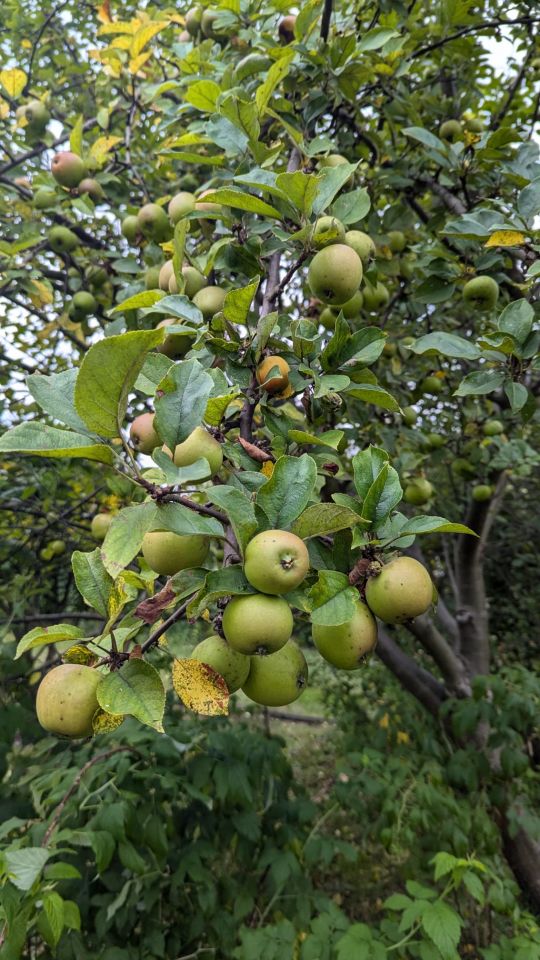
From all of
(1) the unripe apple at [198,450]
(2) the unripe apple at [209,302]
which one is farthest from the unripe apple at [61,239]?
Answer: (1) the unripe apple at [198,450]

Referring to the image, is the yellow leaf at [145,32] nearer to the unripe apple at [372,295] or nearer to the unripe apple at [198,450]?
the unripe apple at [372,295]

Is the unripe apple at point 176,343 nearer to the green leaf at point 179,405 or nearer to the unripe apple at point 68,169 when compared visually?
the green leaf at point 179,405

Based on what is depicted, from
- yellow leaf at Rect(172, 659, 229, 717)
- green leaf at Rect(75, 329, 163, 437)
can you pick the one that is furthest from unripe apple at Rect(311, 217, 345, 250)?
yellow leaf at Rect(172, 659, 229, 717)

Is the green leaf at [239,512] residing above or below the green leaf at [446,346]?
below

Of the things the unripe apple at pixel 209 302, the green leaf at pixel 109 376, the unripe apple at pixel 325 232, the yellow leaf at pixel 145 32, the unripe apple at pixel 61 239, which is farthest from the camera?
the unripe apple at pixel 61 239

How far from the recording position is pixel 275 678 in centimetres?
92

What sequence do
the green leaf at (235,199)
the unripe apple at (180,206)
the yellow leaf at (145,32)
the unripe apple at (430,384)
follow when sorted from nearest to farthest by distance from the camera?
the green leaf at (235,199) → the unripe apple at (180,206) → the yellow leaf at (145,32) → the unripe apple at (430,384)

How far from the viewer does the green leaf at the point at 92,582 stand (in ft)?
3.05

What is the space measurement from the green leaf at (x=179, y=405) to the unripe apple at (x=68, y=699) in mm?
376

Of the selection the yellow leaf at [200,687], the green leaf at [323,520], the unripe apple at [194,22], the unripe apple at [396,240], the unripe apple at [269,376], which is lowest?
the yellow leaf at [200,687]

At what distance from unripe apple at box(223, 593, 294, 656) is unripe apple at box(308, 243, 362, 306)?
2.39ft

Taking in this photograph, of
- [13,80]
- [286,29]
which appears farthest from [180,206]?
[13,80]

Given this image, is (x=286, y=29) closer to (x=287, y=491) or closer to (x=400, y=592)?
(x=287, y=491)

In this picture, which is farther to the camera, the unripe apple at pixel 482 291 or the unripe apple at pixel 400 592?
the unripe apple at pixel 482 291
